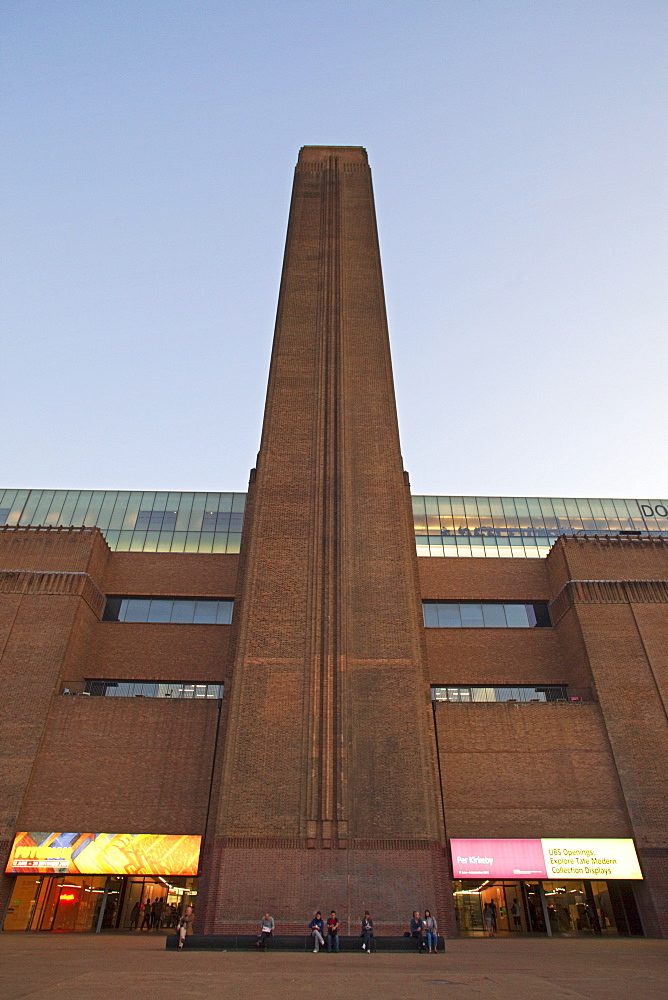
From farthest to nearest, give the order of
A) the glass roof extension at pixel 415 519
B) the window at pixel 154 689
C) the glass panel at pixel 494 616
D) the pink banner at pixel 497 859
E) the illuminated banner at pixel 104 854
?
1. the glass roof extension at pixel 415 519
2. the glass panel at pixel 494 616
3. the window at pixel 154 689
4. the illuminated banner at pixel 104 854
5. the pink banner at pixel 497 859

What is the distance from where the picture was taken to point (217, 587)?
36344 mm

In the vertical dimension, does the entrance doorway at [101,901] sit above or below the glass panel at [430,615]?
below

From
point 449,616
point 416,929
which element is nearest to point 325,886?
point 416,929

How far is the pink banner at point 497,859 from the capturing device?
2558 cm

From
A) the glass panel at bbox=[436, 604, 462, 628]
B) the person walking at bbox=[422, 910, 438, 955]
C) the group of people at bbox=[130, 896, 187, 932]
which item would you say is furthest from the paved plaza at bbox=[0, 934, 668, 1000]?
the glass panel at bbox=[436, 604, 462, 628]

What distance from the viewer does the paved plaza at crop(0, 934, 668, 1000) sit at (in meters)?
11.4

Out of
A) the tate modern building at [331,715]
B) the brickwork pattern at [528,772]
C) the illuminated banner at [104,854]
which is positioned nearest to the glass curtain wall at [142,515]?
the tate modern building at [331,715]

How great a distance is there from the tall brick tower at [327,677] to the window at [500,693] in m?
6.66

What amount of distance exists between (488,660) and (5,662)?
25.3 metres

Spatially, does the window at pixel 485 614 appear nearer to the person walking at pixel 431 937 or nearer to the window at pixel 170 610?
the window at pixel 170 610

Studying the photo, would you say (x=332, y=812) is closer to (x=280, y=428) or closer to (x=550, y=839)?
(x=550, y=839)

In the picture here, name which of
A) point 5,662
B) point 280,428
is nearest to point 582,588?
point 280,428

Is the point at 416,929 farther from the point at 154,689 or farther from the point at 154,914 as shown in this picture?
the point at 154,689

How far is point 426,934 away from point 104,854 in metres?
14.4
